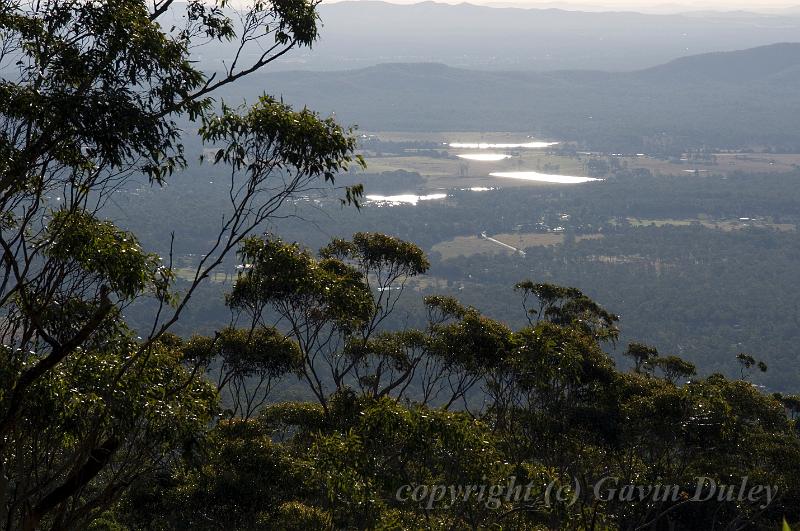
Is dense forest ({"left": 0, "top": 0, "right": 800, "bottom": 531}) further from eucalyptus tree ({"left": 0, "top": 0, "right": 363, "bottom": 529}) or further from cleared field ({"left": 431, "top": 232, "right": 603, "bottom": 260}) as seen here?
cleared field ({"left": 431, "top": 232, "right": 603, "bottom": 260})

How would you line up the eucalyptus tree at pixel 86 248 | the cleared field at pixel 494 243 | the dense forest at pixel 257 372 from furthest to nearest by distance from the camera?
the cleared field at pixel 494 243, the dense forest at pixel 257 372, the eucalyptus tree at pixel 86 248

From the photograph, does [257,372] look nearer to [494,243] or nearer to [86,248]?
[86,248]

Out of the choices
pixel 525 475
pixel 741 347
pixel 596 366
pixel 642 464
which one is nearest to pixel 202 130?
pixel 525 475

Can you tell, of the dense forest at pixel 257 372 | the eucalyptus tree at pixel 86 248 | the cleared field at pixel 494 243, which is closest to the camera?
the eucalyptus tree at pixel 86 248

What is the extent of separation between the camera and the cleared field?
154988mm

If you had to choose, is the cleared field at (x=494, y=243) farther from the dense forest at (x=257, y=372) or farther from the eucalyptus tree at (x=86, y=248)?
the eucalyptus tree at (x=86, y=248)

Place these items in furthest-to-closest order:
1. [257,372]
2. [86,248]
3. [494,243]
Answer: [494,243] < [257,372] < [86,248]

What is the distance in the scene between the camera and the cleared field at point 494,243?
155 m

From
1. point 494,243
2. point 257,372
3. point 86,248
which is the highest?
point 86,248

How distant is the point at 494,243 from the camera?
16550cm

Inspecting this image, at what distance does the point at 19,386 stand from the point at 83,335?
0.74m

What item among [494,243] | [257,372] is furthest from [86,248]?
[494,243]

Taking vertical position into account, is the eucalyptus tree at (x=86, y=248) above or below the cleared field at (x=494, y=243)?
above

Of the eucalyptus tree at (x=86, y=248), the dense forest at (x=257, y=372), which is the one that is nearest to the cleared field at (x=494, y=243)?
the dense forest at (x=257, y=372)
